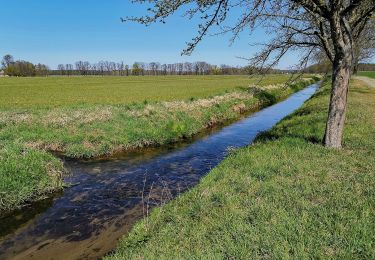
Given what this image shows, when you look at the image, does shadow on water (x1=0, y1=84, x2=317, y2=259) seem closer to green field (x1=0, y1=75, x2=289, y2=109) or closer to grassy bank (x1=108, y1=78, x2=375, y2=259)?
grassy bank (x1=108, y1=78, x2=375, y2=259)

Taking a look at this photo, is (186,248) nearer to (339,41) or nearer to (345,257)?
(345,257)

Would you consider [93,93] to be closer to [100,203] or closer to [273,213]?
[100,203]

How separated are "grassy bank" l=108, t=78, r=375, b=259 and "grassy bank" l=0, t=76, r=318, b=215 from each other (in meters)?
4.90

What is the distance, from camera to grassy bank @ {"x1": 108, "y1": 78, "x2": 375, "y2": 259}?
5.47m

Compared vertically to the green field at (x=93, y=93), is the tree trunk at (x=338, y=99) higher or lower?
higher

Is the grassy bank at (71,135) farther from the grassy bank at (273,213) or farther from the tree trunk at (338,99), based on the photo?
the grassy bank at (273,213)

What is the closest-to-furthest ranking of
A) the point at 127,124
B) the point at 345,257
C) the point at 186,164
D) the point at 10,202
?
1. the point at 345,257
2. the point at 10,202
3. the point at 186,164
4. the point at 127,124

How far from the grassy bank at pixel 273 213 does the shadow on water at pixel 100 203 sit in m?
1.41

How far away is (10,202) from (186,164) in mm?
6994

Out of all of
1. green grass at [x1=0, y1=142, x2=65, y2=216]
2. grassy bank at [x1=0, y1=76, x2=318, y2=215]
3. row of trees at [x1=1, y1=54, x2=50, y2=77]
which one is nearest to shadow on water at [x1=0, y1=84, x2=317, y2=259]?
green grass at [x1=0, y1=142, x2=65, y2=216]

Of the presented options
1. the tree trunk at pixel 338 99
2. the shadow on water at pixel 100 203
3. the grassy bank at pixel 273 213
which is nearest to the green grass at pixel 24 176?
the shadow on water at pixel 100 203

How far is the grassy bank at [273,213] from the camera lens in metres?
5.47

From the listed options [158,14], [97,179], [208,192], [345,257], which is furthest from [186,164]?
[345,257]

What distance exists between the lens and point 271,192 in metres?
7.72
